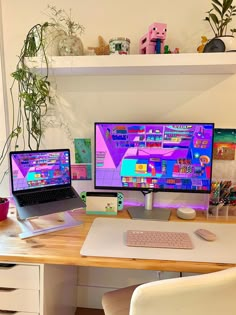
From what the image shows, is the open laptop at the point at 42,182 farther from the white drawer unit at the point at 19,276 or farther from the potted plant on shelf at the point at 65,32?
the potted plant on shelf at the point at 65,32

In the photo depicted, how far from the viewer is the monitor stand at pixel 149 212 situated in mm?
1436

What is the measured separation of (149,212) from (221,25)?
1.06 meters

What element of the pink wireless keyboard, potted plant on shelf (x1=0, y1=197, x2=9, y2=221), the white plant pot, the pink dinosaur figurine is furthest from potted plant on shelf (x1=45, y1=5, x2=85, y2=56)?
the pink wireless keyboard

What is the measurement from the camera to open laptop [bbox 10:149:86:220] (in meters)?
1.31

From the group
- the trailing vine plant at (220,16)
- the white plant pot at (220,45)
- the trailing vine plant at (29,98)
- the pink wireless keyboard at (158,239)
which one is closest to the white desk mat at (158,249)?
the pink wireless keyboard at (158,239)

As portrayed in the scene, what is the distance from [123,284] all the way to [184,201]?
26.8 inches

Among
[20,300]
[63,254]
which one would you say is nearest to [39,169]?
[63,254]

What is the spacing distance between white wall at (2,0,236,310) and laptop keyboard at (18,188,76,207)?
358mm

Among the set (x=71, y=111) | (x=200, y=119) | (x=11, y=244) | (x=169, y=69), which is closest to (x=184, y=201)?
(x=200, y=119)

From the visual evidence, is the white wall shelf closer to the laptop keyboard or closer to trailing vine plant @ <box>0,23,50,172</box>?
trailing vine plant @ <box>0,23,50,172</box>

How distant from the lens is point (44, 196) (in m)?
1.38

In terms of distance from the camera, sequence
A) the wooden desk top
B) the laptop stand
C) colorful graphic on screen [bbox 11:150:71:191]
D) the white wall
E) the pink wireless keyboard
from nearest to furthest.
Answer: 1. the wooden desk top
2. the pink wireless keyboard
3. the laptop stand
4. colorful graphic on screen [bbox 11:150:71:191]
5. the white wall

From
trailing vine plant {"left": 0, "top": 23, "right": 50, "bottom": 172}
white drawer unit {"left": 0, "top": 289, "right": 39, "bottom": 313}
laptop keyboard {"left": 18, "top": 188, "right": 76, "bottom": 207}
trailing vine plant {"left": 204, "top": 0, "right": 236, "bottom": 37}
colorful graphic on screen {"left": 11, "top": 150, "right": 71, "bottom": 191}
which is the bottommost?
white drawer unit {"left": 0, "top": 289, "right": 39, "bottom": 313}

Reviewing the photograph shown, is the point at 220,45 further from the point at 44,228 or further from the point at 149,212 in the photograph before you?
the point at 44,228
